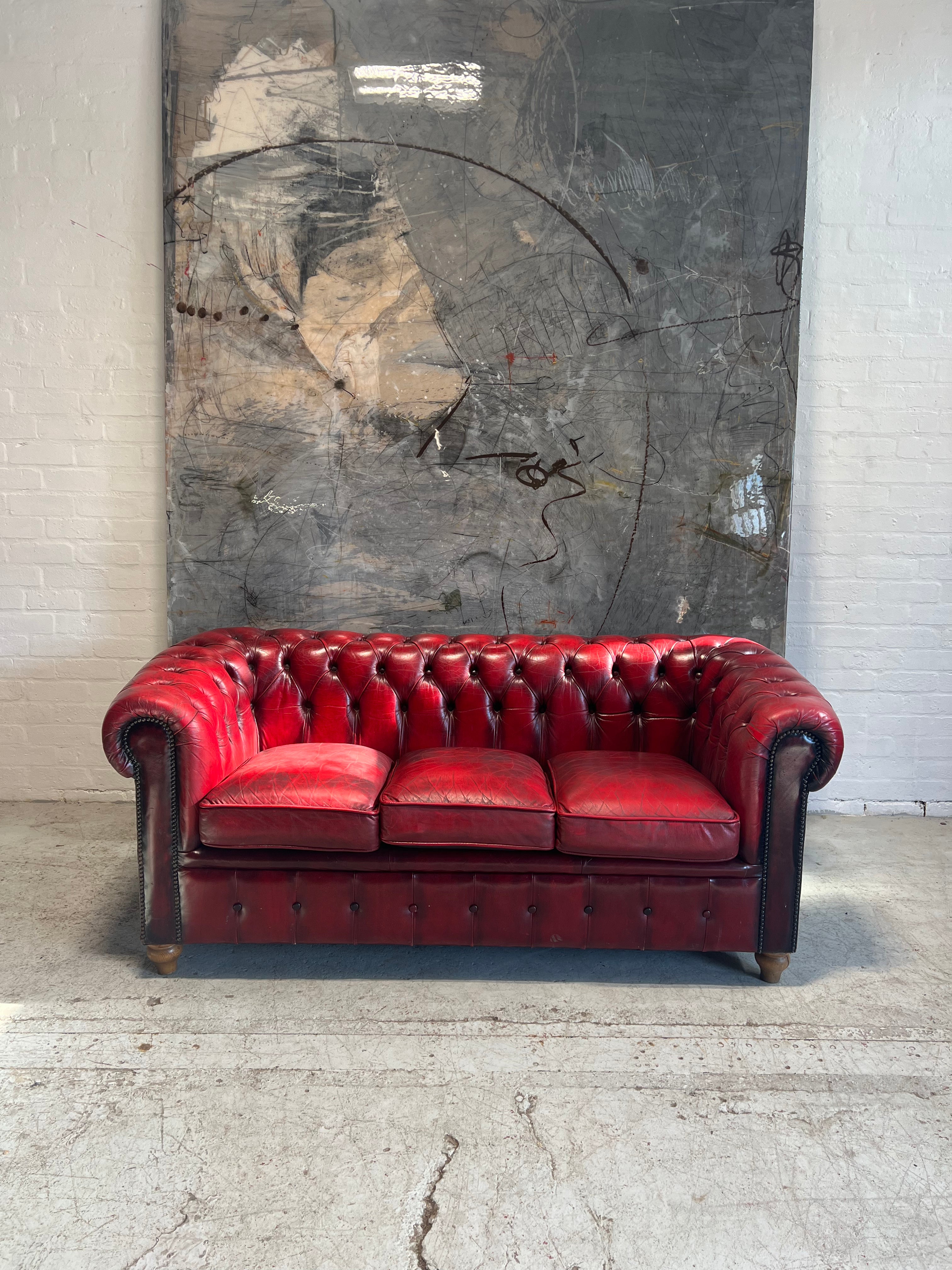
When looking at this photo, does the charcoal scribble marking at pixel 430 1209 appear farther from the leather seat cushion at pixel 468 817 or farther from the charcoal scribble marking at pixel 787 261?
the charcoal scribble marking at pixel 787 261

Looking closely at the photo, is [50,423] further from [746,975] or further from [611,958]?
[746,975]

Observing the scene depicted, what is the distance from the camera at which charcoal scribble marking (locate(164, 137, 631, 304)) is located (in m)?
3.21

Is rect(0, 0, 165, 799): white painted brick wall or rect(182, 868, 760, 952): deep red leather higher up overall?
rect(0, 0, 165, 799): white painted brick wall

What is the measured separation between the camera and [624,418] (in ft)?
10.8

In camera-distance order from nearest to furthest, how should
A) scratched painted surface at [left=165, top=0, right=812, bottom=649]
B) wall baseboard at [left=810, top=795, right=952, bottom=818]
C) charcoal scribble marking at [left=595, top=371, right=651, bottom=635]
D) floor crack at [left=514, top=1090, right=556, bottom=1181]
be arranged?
1. floor crack at [left=514, top=1090, right=556, bottom=1181]
2. scratched painted surface at [left=165, top=0, right=812, bottom=649]
3. charcoal scribble marking at [left=595, top=371, right=651, bottom=635]
4. wall baseboard at [left=810, top=795, right=952, bottom=818]

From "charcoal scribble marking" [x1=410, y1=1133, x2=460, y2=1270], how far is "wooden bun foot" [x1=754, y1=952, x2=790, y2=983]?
3.40 feet

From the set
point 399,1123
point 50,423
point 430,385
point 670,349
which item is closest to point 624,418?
point 670,349

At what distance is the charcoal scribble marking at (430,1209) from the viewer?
144 centimetres

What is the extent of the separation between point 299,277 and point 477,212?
72 cm

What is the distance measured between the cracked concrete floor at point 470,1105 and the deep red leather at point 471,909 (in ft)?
0.41

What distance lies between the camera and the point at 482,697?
2877 mm

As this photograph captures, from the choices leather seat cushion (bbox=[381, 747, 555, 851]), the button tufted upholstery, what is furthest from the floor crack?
the button tufted upholstery

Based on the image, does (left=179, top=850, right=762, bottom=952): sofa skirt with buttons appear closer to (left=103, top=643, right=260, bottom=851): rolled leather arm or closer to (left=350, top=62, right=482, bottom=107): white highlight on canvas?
(left=103, top=643, right=260, bottom=851): rolled leather arm

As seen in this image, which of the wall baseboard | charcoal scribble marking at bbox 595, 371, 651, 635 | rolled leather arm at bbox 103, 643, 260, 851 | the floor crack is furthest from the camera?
the wall baseboard
